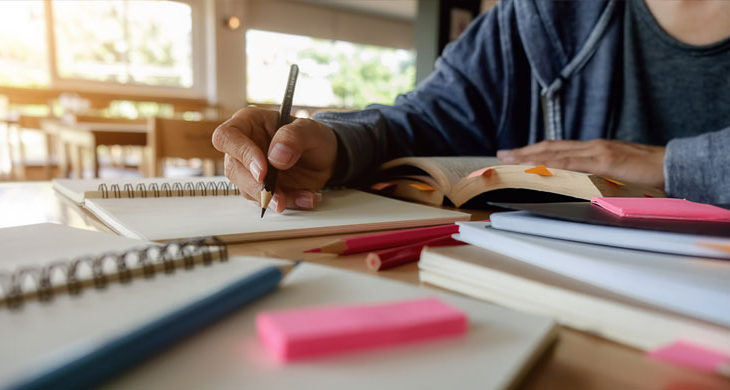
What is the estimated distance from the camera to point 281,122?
64 cm

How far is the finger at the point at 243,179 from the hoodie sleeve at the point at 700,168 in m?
0.55

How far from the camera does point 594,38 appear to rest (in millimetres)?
918

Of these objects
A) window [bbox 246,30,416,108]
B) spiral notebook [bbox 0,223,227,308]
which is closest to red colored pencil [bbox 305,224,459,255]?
spiral notebook [bbox 0,223,227,308]

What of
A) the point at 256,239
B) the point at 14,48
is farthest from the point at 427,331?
the point at 14,48

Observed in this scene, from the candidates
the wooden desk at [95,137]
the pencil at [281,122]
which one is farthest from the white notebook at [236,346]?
the wooden desk at [95,137]

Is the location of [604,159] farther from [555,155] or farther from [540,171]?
[540,171]

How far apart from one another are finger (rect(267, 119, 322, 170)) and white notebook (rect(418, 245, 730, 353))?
0.89 ft

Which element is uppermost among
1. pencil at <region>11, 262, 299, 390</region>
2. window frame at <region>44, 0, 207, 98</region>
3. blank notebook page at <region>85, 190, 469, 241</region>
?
window frame at <region>44, 0, 207, 98</region>

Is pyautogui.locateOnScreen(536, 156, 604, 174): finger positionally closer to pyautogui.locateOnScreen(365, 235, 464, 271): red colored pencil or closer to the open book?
the open book

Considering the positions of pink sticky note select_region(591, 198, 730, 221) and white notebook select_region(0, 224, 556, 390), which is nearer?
white notebook select_region(0, 224, 556, 390)

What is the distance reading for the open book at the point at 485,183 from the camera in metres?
0.53

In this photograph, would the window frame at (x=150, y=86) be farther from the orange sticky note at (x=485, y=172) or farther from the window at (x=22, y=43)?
the orange sticky note at (x=485, y=172)

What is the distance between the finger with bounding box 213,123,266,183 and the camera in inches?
21.3

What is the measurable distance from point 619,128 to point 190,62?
5358 millimetres
